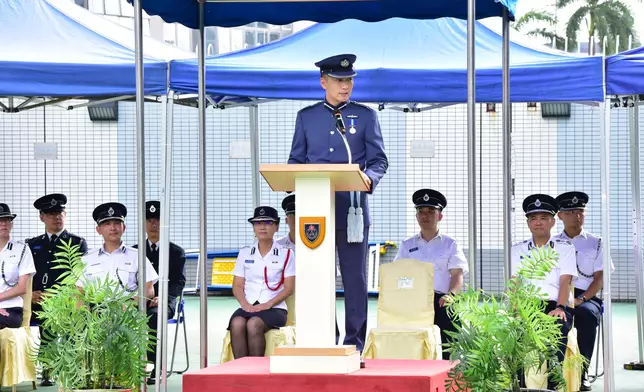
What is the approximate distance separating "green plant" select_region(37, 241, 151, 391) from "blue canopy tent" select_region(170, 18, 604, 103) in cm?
230

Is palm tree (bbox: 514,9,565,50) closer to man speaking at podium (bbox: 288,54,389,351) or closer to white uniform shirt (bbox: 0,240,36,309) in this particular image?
white uniform shirt (bbox: 0,240,36,309)

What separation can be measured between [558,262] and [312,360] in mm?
3097

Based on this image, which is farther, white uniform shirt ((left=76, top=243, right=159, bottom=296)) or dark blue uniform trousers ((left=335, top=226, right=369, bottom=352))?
white uniform shirt ((left=76, top=243, right=159, bottom=296))

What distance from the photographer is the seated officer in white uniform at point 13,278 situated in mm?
7766

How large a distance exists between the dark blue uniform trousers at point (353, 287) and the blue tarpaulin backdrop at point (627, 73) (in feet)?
6.94

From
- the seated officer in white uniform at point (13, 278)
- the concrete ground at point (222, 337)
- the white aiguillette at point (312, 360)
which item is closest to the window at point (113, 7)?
the concrete ground at point (222, 337)

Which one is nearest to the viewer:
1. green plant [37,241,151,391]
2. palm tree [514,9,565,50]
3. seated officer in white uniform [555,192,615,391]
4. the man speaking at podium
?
green plant [37,241,151,391]

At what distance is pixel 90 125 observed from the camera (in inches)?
650

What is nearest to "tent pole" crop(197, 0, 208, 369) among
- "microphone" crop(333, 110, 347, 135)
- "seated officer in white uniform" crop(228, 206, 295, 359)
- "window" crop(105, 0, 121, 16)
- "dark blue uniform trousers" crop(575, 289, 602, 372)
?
"seated officer in white uniform" crop(228, 206, 295, 359)

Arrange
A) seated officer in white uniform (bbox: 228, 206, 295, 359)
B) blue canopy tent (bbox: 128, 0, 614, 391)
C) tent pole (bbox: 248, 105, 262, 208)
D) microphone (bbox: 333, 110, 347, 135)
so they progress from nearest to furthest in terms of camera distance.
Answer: microphone (bbox: 333, 110, 347, 135) → blue canopy tent (bbox: 128, 0, 614, 391) → seated officer in white uniform (bbox: 228, 206, 295, 359) → tent pole (bbox: 248, 105, 262, 208)

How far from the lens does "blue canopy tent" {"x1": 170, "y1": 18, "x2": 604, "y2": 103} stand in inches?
279

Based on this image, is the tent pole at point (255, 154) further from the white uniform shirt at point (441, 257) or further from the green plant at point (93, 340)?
the green plant at point (93, 340)

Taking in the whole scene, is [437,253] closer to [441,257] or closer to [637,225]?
[441,257]

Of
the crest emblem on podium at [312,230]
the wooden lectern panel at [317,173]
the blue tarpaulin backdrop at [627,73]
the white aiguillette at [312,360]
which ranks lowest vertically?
the white aiguillette at [312,360]
